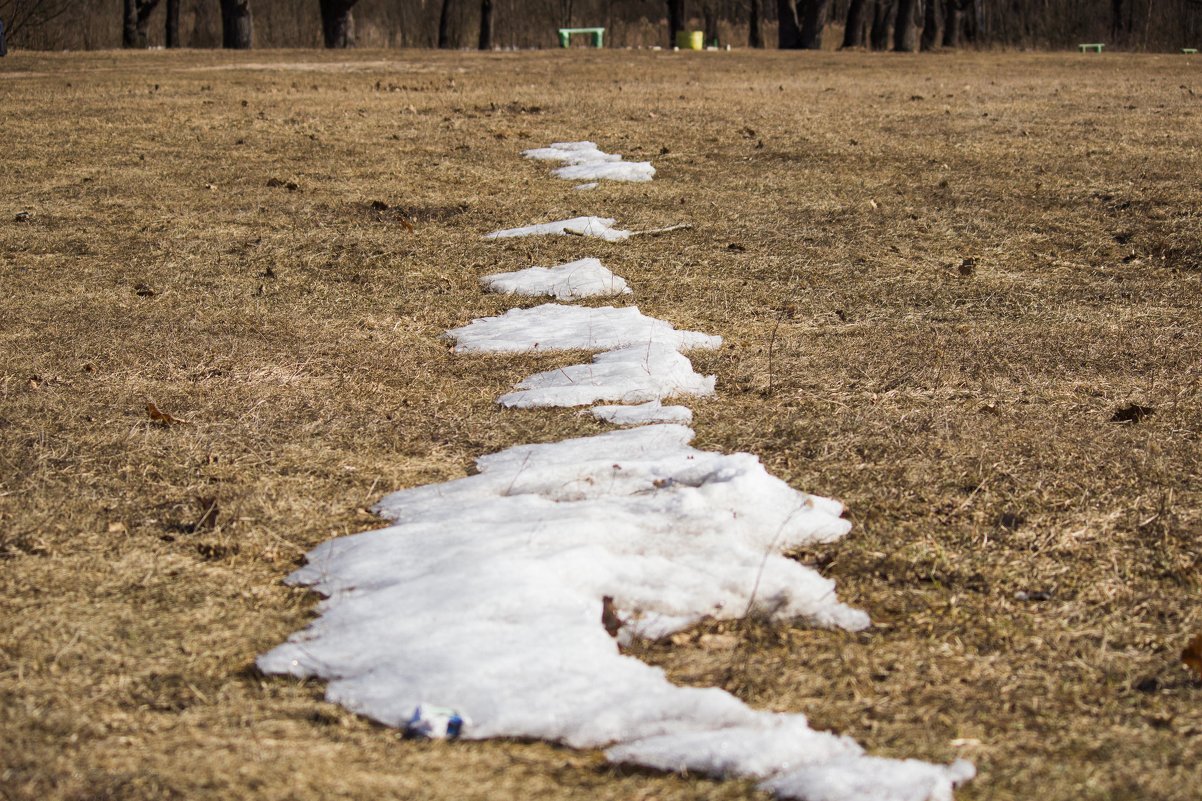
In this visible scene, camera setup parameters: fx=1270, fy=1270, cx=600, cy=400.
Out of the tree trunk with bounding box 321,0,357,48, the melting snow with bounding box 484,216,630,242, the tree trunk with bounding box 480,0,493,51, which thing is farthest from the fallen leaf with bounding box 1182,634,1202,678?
the tree trunk with bounding box 480,0,493,51

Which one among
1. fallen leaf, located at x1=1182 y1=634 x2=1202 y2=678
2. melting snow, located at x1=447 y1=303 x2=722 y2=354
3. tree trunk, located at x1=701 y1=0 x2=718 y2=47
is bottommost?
fallen leaf, located at x1=1182 y1=634 x2=1202 y2=678

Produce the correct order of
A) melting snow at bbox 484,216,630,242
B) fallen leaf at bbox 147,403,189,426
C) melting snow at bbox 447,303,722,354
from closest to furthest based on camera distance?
fallen leaf at bbox 147,403,189,426, melting snow at bbox 447,303,722,354, melting snow at bbox 484,216,630,242

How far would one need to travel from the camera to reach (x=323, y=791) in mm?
2195

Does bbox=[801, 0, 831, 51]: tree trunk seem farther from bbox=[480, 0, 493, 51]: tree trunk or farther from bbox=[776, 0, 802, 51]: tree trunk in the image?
bbox=[480, 0, 493, 51]: tree trunk

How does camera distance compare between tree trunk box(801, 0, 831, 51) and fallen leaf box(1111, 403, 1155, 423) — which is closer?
fallen leaf box(1111, 403, 1155, 423)

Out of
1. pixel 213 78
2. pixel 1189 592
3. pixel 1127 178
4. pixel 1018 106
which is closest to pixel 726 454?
pixel 1189 592

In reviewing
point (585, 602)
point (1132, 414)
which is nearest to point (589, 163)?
point (1132, 414)

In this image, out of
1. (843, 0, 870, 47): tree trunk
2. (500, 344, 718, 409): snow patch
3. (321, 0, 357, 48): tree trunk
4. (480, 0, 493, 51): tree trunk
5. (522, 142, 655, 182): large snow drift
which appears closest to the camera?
(500, 344, 718, 409): snow patch

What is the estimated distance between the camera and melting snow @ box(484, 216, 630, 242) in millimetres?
7371

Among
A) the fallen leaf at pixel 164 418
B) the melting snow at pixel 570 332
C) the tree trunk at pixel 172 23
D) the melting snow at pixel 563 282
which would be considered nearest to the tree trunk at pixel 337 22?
the tree trunk at pixel 172 23

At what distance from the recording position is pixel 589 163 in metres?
10.0

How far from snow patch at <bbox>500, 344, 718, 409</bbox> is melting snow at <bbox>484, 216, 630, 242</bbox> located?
2.62m

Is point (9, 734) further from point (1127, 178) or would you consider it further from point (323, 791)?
point (1127, 178)

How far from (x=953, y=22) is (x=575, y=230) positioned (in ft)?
111
